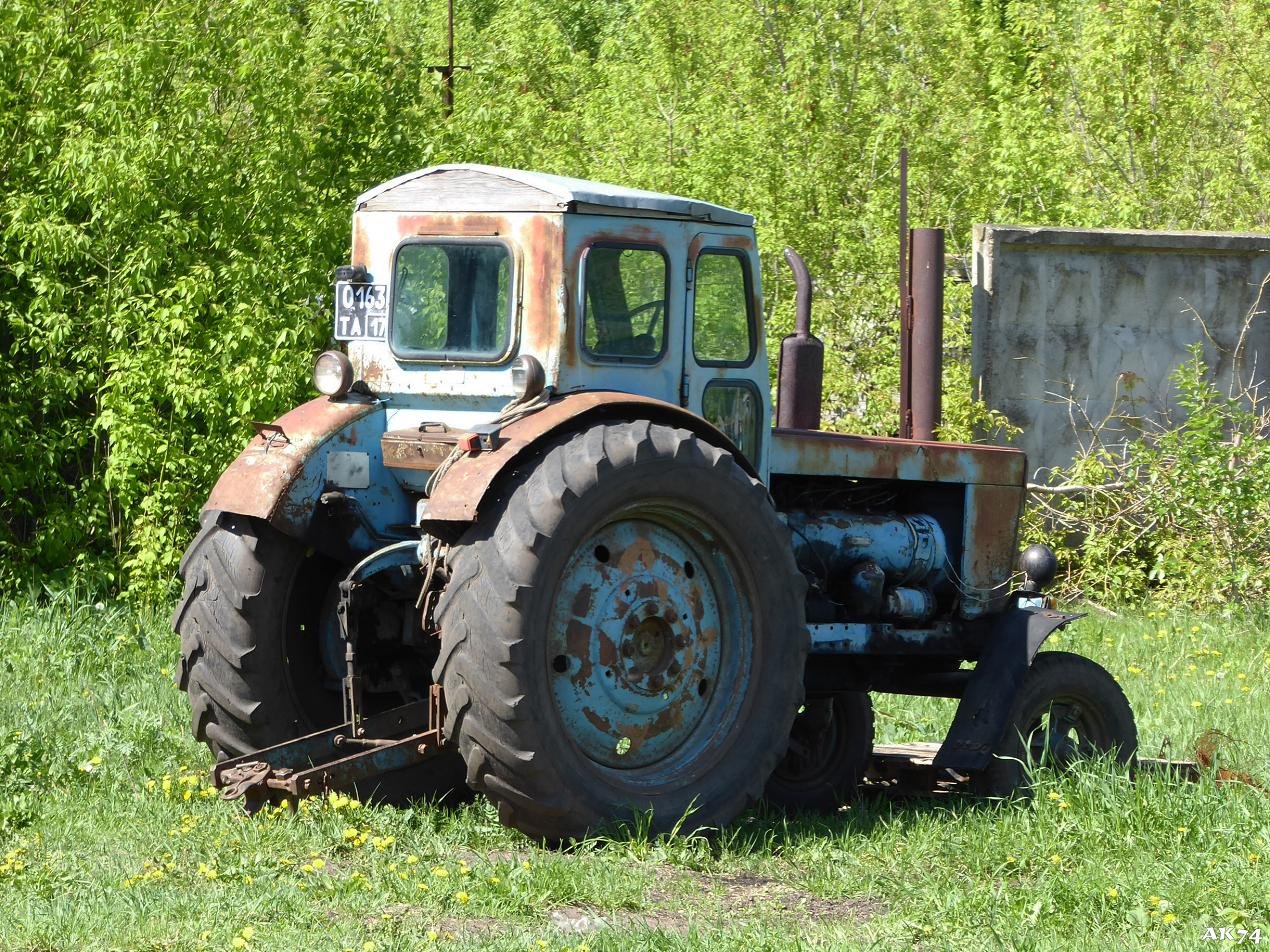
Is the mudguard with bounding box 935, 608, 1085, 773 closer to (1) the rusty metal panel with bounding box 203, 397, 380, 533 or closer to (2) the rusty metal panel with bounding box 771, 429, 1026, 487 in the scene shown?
(2) the rusty metal panel with bounding box 771, 429, 1026, 487

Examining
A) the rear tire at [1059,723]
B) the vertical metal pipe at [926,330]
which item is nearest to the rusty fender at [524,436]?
the rear tire at [1059,723]

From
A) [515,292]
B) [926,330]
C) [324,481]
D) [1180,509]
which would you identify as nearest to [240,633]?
[324,481]

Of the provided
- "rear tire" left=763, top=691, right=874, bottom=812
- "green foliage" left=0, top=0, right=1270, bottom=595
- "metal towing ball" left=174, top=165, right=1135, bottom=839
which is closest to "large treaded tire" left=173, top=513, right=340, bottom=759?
"metal towing ball" left=174, top=165, right=1135, bottom=839

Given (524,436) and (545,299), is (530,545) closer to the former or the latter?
(524,436)

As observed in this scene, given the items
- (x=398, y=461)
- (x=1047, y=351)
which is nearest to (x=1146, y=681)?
(x=1047, y=351)

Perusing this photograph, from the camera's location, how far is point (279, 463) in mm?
6504

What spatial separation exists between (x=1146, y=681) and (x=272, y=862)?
19.1 ft

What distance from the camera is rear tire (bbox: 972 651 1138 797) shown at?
727 cm

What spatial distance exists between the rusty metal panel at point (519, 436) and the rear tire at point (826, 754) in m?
2.03

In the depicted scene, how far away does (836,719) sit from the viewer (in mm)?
7922

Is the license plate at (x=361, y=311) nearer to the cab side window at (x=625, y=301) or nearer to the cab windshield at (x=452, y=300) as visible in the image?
the cab windshield at (x=452, y=300)

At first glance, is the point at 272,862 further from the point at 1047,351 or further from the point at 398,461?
the point at 1047,351

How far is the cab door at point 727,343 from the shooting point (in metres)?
6.80

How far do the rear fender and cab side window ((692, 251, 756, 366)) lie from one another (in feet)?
4.44
